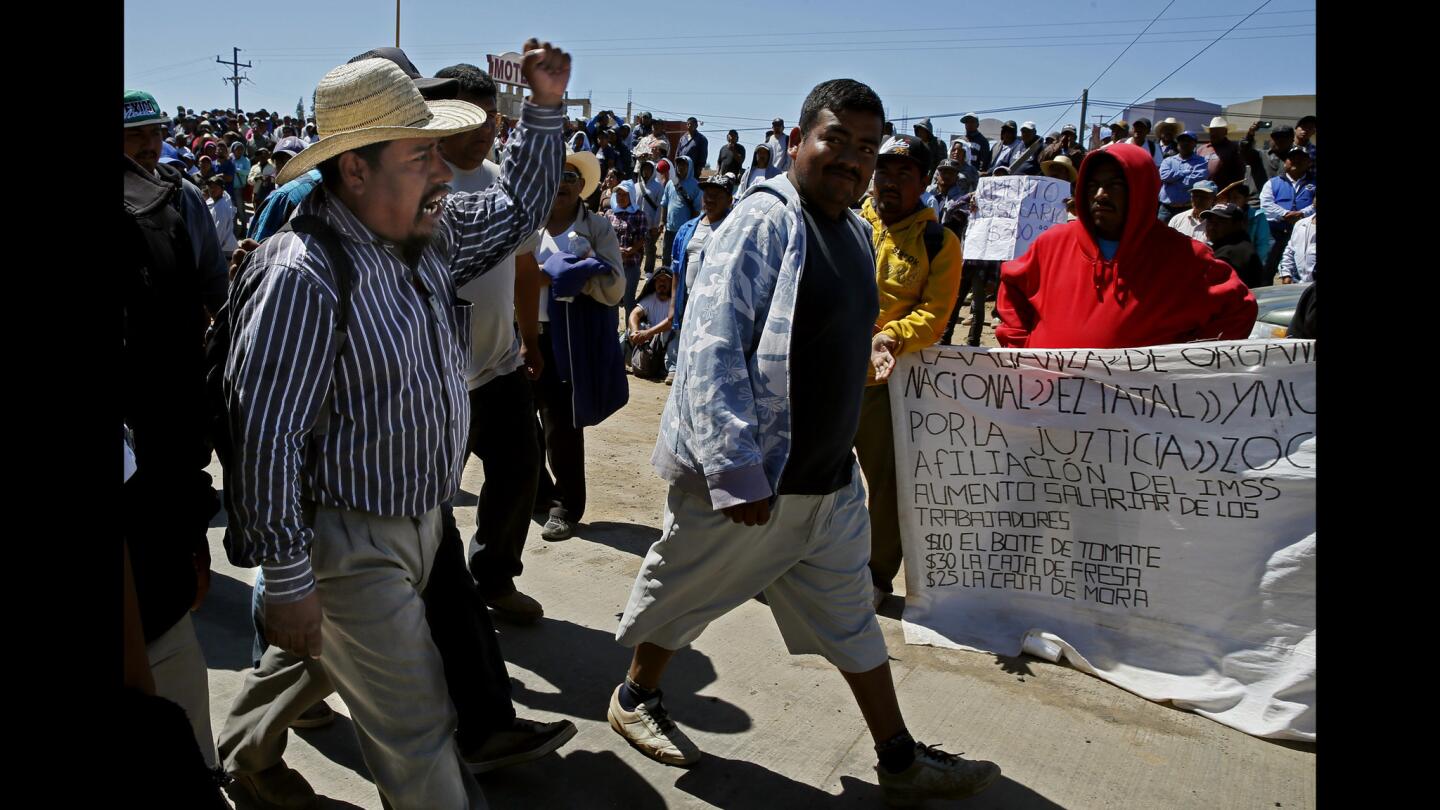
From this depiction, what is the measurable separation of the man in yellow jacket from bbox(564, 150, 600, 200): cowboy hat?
1.55m

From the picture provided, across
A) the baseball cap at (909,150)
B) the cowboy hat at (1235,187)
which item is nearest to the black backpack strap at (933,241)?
the baseball cap at (909,150)

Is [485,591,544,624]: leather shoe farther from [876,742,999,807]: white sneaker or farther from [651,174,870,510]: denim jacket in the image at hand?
[876,742,999,807]: white sneaker

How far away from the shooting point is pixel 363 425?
7.68 ft

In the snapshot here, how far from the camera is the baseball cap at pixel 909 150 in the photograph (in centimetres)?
472

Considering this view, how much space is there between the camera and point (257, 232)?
3885 mm

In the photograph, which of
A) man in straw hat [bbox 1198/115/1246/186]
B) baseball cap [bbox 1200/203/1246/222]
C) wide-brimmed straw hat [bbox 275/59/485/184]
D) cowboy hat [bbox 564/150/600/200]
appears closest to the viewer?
wide-brimmed straw hat [bbox 275/59/485/184]

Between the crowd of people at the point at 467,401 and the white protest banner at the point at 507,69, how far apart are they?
0.08m

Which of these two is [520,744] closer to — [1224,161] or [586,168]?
[586,168]

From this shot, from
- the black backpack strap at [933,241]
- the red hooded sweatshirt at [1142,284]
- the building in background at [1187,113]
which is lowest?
the red hooded sweatshirt at [1142,284]

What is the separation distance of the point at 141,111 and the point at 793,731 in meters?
3.81

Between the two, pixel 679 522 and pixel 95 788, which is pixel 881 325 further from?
pixel 95 788

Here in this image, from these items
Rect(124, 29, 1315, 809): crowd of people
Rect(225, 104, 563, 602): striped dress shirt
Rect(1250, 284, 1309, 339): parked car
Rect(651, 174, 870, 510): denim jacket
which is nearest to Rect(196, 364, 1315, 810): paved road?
Rect(124, 29, 1315, 809): crowd of people

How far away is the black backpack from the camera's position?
7.46 ft

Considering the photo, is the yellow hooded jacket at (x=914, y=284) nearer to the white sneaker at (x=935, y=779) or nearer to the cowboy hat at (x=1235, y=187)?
the white sneaker at (x=935, y=779)
